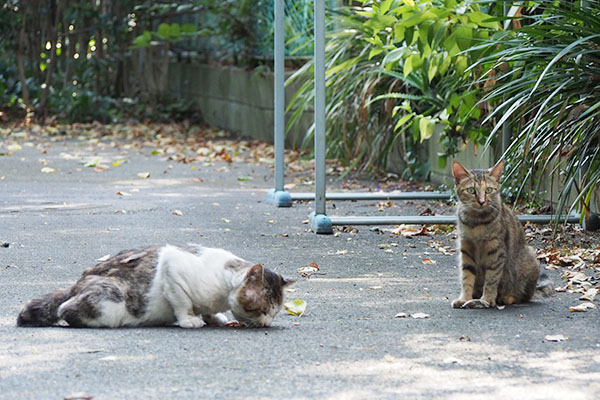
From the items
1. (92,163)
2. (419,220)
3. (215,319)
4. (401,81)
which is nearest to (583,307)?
(215,319)

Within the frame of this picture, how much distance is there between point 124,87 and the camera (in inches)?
671

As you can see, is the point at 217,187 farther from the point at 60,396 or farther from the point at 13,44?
the point at 13,44

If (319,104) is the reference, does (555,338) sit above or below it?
below

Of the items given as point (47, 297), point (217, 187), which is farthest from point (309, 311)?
point (217, 187)

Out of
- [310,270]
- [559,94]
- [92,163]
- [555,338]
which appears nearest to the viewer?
[555,338]

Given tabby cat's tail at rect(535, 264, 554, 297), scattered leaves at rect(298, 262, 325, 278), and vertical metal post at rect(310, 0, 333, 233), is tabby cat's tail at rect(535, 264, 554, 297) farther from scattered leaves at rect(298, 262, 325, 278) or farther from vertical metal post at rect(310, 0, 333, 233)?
vertical metal post at rect(310, 0, 333, 233)

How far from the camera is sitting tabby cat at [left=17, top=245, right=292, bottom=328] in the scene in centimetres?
400

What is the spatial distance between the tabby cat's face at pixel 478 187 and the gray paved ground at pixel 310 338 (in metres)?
0.47

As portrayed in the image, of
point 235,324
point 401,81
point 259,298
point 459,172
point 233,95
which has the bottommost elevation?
point 235,324

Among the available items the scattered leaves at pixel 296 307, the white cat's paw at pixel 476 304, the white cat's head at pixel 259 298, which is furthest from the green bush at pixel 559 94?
the white cat's head at pixel 259 298

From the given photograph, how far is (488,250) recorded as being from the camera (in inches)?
180

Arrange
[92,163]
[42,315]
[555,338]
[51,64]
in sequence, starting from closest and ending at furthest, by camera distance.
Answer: [555,338] → [42,315] → [92,163] → [51,64]

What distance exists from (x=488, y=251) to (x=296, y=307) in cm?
89

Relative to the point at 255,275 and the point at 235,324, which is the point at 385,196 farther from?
the point at 255,275
